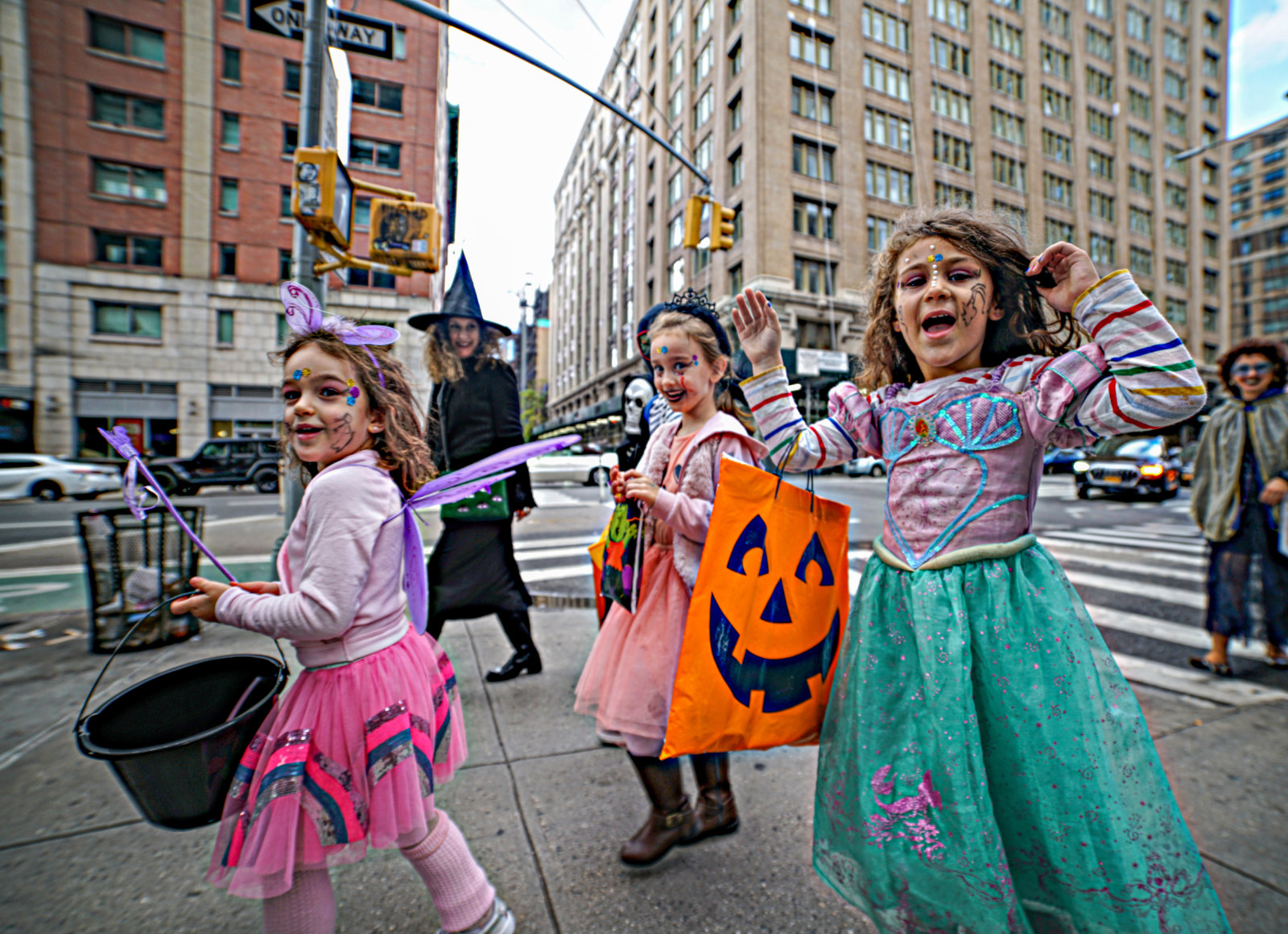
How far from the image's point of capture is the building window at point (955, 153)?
29.4m

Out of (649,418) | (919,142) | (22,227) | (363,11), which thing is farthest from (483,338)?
(919,142)

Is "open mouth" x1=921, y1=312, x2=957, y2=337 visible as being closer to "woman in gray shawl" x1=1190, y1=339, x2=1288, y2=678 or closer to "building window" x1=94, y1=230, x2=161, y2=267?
"woman in gray shawl" x1=1190, y1=339, x2=1288, y2=678

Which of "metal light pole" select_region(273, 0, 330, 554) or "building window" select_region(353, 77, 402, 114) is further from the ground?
"building window" select_region(353, 77, 402, 114)

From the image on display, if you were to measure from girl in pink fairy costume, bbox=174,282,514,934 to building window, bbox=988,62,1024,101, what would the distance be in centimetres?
3997

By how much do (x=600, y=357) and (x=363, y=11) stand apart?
46.5 metres

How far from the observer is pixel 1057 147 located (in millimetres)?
33500

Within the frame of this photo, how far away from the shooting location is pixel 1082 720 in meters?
1.08

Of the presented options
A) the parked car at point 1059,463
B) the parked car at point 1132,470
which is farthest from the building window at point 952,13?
the parked car at point 1132,470

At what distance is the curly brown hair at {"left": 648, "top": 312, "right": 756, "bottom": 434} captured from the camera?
1980mm

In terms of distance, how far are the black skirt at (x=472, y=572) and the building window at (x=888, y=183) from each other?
31.2 m

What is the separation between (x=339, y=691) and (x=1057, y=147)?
1773 inches

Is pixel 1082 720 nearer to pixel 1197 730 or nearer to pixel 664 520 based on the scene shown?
pixel 664 520

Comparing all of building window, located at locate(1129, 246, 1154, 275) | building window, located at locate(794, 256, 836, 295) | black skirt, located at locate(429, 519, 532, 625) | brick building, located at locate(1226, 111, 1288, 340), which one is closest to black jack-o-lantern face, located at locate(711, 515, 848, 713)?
black skirt, located at locate(429, 519, 532, 625)

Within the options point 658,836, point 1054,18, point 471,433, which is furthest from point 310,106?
point 1054,18
